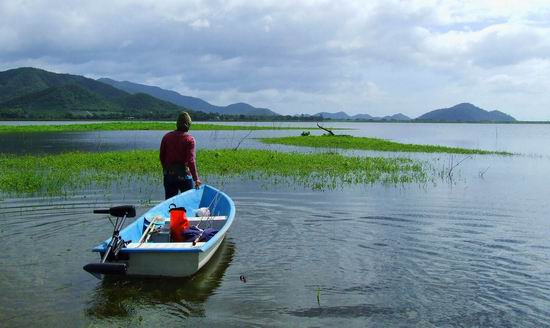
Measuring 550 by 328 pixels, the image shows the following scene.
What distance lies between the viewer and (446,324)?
277 inches

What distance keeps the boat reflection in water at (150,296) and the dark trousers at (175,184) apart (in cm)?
333

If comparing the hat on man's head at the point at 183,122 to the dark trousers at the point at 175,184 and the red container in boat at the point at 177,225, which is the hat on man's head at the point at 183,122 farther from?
the red container in boat at the point at 177,225

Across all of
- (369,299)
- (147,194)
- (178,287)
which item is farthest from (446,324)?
(147,194)

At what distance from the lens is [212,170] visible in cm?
2373

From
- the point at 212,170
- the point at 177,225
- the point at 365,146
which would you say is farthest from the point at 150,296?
the point at 365,146

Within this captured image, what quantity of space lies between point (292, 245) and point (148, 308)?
14.7 ft

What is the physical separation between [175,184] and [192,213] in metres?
0.97

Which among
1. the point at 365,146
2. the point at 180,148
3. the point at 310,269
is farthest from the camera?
the point at 365,146

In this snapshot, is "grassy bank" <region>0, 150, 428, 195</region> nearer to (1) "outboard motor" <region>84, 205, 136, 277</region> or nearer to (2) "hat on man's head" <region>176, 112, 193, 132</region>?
(2) "hat on man's head" <region>176, 112, 193, 132</region>

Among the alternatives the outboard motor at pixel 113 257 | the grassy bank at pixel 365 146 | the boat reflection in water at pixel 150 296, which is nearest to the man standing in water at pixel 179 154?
the outboard motor at pixel 113 257

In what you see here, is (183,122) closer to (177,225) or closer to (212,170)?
(177,225)

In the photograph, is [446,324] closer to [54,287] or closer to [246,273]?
[246,273]

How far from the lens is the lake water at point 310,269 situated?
7.30 meters

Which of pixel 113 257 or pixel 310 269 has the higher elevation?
pixel 113 257
